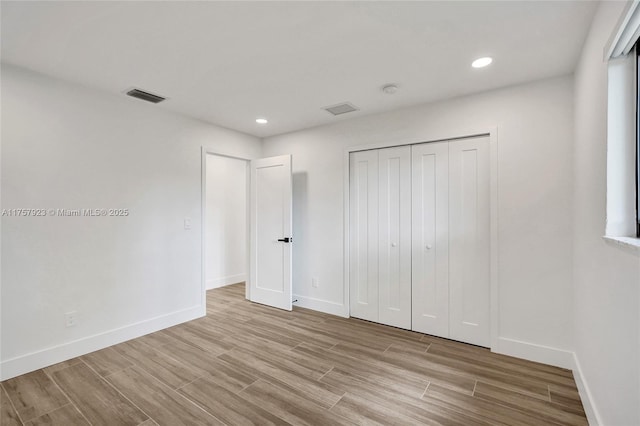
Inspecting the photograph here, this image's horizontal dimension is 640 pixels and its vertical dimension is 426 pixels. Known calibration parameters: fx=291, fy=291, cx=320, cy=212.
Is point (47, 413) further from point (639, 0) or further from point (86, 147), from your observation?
point (639, 0)

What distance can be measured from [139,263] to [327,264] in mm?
2190

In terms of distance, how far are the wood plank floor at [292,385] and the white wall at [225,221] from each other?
2295 mm

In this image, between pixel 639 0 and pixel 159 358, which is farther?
pixel 159 358

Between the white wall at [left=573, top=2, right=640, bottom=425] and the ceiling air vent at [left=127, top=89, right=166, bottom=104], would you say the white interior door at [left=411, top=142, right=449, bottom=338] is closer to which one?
the white wall at [left=573, top=2, right=640, bottom=425]

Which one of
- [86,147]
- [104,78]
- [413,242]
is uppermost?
[104,78]

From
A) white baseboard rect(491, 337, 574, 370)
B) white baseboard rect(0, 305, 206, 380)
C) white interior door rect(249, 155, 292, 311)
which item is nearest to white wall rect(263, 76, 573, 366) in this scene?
white baseboard rect(491, 337, 574, 370)

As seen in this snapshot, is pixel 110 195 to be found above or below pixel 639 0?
below

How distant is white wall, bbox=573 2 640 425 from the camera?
3.85ft

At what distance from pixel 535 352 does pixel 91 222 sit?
13.9ft

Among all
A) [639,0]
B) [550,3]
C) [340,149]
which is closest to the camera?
[639,0]

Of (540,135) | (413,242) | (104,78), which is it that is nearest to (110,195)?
(104,78)

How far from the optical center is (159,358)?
2.63 m

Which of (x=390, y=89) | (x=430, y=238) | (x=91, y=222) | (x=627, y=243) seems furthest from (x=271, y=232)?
(x=627, y=243)

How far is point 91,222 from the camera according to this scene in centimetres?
279
